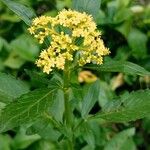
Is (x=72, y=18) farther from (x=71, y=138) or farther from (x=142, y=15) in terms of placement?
(x=142, y=15)

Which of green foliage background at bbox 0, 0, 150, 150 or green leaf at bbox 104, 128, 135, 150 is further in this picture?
green leaf at bbox 104, 128, 135, 150

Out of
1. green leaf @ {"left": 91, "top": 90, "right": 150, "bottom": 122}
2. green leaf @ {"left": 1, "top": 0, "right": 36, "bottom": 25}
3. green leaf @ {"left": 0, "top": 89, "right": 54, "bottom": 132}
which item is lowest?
green leaf @ {"left": 0, "top": 89, "right": 54, "bottom": 132}

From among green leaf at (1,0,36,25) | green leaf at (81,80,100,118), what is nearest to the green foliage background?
green leaf at (81,80,100,118)

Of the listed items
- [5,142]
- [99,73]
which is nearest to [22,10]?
[5,142]

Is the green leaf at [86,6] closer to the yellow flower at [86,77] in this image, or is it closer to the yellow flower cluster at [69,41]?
the yellow flower cluster at [69,41]

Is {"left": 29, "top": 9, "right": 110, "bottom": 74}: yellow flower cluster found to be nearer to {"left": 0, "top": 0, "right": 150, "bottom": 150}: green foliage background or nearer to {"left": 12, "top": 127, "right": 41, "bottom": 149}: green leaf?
{"left": 0, "top": 0, "right": 150, "bottom": 150}: green foliage background

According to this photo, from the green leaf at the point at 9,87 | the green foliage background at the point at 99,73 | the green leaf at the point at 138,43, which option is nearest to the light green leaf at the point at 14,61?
the green foliage background at the point at 99,73

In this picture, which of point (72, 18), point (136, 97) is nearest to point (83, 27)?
point (72, 18)
